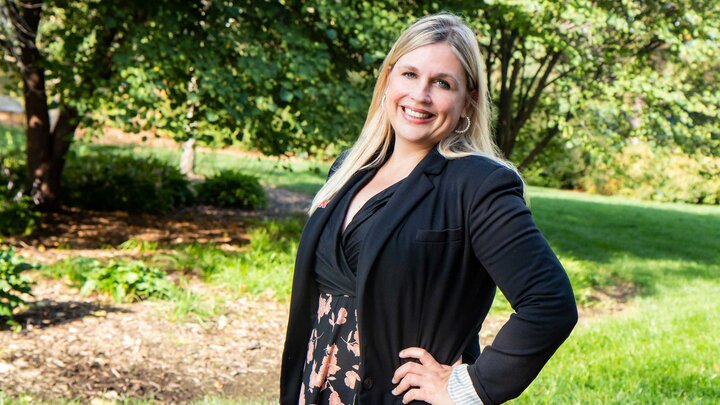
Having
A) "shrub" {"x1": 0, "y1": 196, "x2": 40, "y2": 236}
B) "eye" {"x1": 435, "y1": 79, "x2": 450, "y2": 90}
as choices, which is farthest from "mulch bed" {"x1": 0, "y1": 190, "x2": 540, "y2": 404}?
"eye" {"x1": 435, "y1": 79, "x2": 450, "y2": 90}

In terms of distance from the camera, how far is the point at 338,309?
207cm

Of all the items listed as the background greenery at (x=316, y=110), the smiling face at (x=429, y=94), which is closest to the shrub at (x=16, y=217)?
the background greenery at (x=316, y=110)

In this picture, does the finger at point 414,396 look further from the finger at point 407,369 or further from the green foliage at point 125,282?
the green foliage at point 125,282

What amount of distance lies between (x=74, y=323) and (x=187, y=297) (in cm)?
95

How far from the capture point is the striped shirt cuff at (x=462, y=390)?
1.82 m

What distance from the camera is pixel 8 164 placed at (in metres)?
10.6

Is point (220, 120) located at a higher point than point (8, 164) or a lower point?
higher

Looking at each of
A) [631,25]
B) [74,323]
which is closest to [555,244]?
[631,25]

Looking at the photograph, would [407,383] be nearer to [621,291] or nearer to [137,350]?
[137,350]

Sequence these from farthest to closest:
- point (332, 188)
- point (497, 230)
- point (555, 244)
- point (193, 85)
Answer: point (555, 244), point (193, 85), point (332, 188), point (497, 230)

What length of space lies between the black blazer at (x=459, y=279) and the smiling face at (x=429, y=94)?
0.10 meters

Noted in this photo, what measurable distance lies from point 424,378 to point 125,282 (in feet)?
17.9

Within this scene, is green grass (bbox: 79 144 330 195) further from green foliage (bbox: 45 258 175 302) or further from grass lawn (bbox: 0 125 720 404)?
green foliage (bbox: 45 258 175 302)

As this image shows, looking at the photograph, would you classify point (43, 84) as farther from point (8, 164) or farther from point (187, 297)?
point (187, 297)
